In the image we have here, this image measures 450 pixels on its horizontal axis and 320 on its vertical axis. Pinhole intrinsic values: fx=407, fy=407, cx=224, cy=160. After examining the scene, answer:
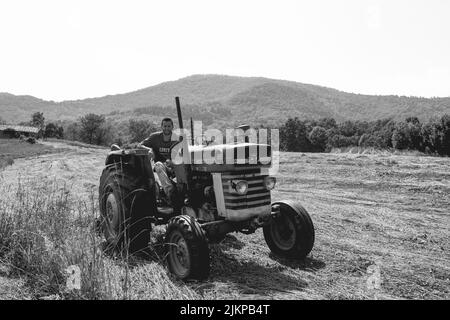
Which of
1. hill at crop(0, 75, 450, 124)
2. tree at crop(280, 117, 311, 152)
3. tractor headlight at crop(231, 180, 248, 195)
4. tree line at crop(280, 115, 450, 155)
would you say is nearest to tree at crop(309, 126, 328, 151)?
tree line at crop(280, 115, 450, 155)

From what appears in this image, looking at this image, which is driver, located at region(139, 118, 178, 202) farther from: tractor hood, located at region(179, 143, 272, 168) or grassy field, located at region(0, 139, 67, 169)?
grassy field, located at region(0, 139, 67, 169)

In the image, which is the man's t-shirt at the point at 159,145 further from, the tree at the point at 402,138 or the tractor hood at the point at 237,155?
the tree at the point at 402,138

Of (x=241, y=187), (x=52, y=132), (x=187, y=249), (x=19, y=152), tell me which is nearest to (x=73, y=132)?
(x=52, y=132)

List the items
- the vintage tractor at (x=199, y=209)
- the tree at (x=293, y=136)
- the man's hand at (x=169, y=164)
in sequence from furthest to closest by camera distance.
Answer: the tree at (x=293, y=136), the man's hand at (x=169, y=164), the vintage tractor at (x=199, y=209)

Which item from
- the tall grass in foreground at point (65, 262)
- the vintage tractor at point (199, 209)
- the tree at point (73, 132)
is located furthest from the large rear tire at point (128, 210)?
the tree at point (73, 132)

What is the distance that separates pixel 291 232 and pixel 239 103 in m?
105

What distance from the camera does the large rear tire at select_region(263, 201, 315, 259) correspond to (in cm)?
469

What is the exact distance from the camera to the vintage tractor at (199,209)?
414 centimetres

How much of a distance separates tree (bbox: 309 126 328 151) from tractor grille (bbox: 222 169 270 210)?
3415 cm

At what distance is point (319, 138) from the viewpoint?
3834cm

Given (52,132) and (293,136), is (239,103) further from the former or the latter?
(293,136)
